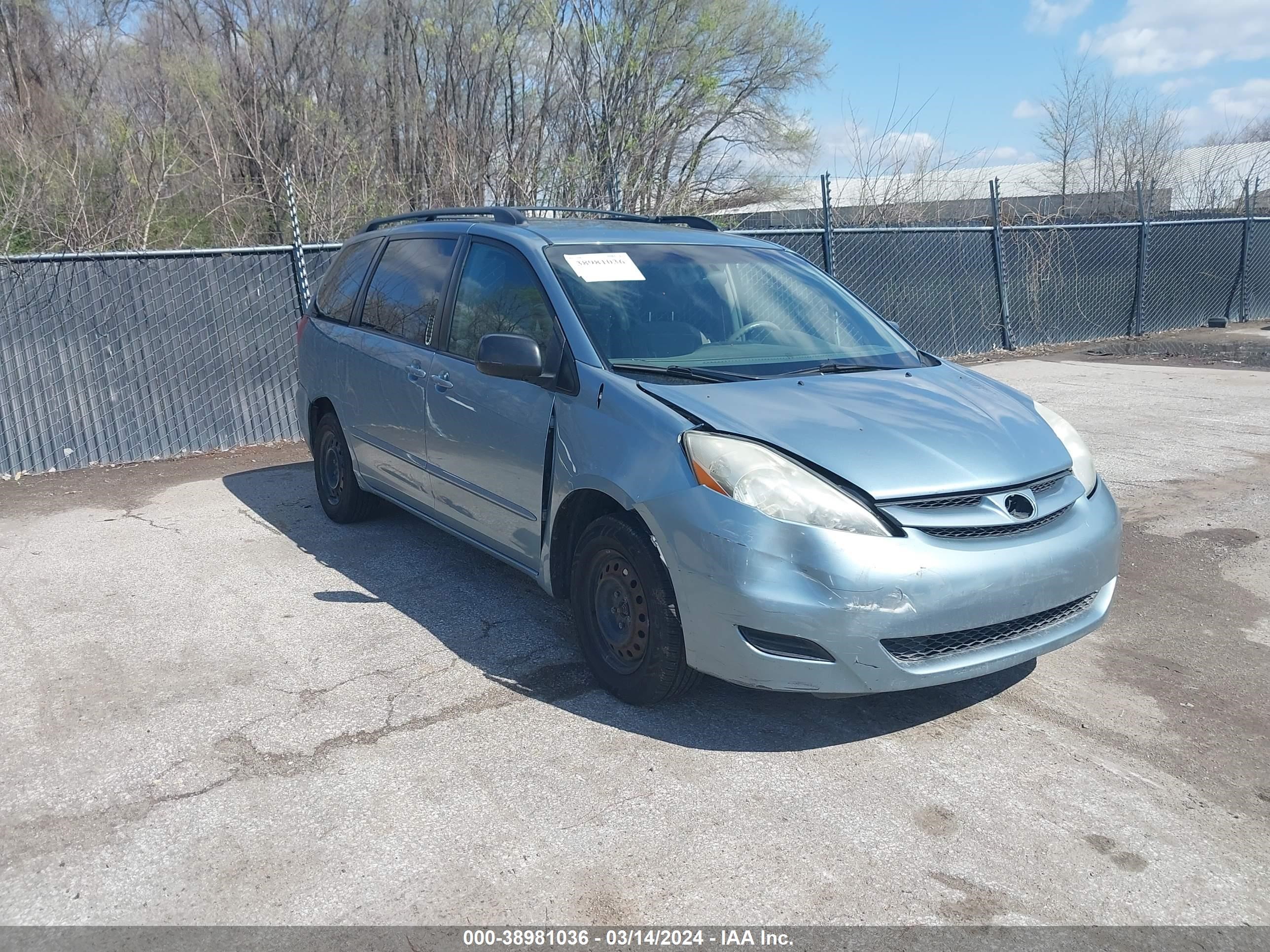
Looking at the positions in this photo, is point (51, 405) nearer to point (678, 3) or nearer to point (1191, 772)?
point (1191, 772)

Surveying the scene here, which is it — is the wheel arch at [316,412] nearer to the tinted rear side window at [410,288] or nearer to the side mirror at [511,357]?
the tinted rear side window at [410,288]

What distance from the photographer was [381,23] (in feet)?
59.6

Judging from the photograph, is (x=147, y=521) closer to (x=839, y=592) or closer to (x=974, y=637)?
(x=839, y=592)

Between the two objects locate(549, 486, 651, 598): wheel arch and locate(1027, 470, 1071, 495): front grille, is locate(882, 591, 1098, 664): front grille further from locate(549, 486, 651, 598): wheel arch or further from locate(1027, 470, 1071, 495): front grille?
locate(549, 486, 651, 598): wheel arch

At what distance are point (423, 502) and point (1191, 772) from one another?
360 cm

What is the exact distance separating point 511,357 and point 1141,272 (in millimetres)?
14509

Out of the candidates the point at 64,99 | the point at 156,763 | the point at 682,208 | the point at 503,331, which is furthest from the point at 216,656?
the point at 64,99

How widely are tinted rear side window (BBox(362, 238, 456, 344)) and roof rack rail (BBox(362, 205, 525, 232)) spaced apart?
0.84 ft

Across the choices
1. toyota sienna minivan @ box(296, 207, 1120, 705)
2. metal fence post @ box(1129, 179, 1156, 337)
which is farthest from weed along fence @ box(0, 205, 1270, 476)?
metal fence post @ box(1129, 179, 1156, 337)

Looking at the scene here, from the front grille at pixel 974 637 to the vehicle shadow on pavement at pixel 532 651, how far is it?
1.45 ft

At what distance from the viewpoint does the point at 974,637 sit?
137 inches

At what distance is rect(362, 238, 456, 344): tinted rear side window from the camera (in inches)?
203

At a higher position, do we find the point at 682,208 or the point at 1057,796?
the point at 682,208

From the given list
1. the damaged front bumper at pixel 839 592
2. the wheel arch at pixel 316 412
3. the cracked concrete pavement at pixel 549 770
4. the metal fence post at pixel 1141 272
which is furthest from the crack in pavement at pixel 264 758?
the metal fence post at pixel 1141 272
